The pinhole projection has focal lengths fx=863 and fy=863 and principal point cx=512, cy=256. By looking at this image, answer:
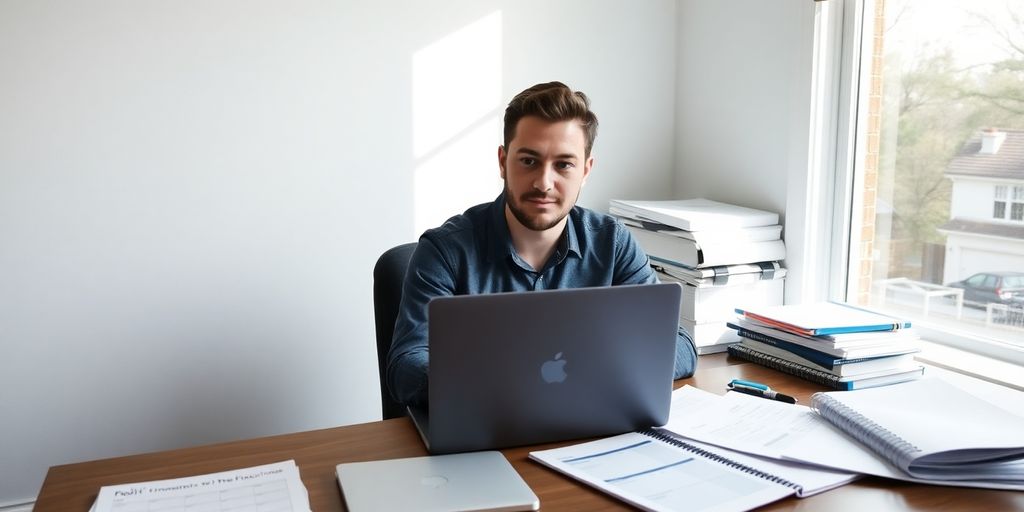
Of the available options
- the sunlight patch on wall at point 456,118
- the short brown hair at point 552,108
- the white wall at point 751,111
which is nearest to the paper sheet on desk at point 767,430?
the short brown hair at point 552,108

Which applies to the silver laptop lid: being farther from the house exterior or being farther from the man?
the house exterior

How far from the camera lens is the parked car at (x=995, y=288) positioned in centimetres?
186

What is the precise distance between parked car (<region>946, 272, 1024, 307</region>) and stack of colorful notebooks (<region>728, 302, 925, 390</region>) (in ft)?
1.07

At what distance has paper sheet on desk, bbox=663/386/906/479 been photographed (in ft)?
4.09

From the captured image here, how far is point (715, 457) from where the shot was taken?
126 cm

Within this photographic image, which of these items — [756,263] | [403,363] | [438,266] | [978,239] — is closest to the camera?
[403,363]

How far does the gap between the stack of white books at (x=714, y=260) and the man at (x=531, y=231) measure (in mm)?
423

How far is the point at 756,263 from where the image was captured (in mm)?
2279

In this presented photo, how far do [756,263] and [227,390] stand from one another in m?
1.47

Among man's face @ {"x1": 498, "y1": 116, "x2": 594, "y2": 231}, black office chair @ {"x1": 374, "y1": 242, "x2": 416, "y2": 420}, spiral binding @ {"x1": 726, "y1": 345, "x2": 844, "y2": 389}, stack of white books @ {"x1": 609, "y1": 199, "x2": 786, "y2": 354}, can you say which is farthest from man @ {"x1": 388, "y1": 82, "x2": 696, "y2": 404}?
stack of white books @ {"x1": 609, "y1": 199, "x2": 786, "y2": 354}

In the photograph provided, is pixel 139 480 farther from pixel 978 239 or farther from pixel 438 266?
pixel 978 239

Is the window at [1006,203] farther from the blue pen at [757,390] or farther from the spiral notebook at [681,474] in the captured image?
the spiral notebook at [681,474]

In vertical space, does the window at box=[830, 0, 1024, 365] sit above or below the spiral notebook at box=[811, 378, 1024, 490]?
above

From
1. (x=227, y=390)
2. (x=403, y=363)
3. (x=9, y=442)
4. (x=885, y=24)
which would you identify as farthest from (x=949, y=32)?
(x=9, y=442)
